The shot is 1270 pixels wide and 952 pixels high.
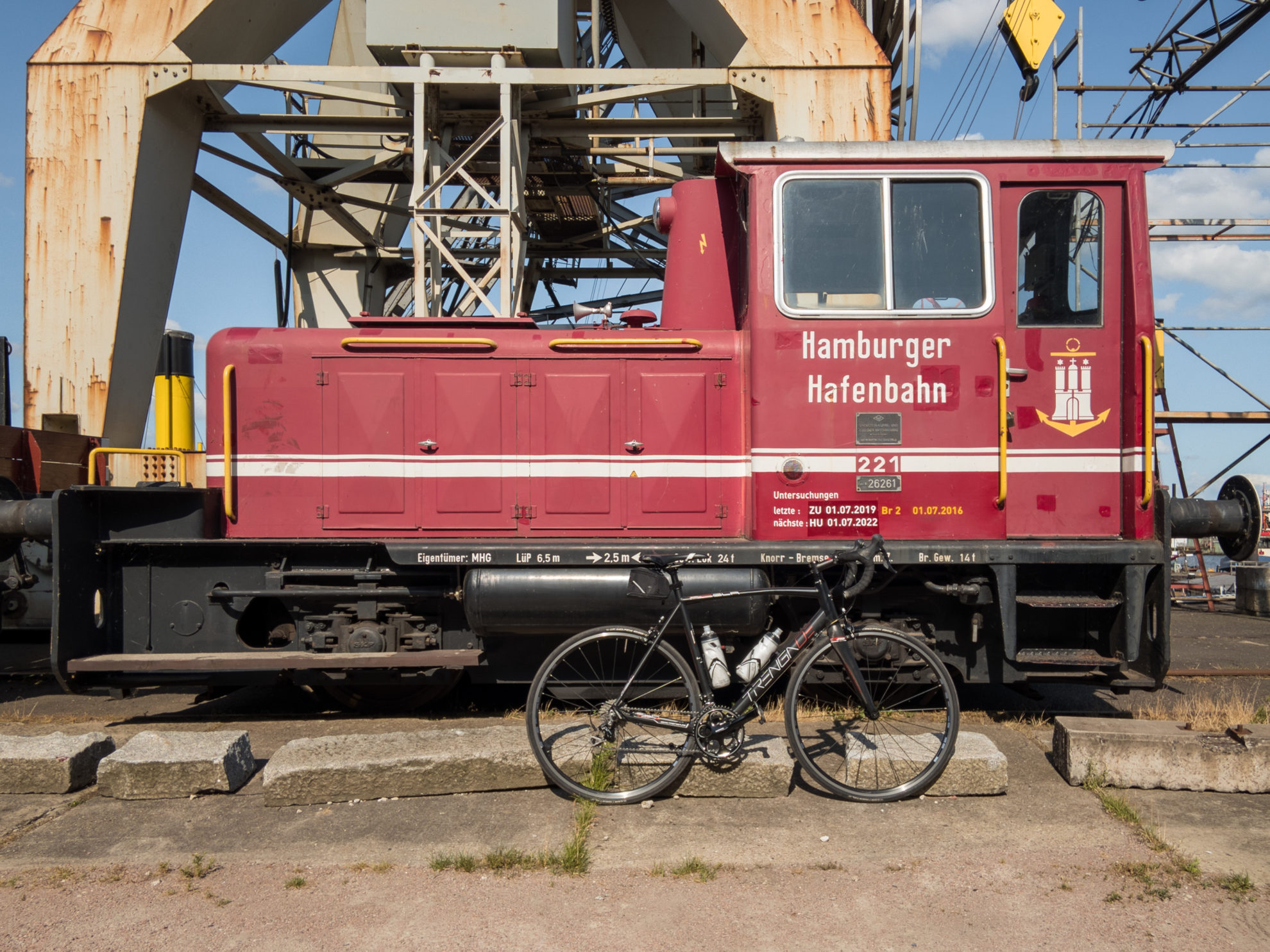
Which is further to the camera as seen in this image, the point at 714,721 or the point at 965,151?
the point at 965,151

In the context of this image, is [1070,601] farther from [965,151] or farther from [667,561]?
[965,151]

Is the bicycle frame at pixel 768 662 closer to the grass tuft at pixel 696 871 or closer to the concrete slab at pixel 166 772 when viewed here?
the grass tuft at pixel 696 871

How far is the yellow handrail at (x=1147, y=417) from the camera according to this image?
186 inches

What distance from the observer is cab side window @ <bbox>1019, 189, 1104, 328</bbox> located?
493 cm

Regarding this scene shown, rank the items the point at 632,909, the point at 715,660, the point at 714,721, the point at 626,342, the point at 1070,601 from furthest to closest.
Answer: the point at 626,342 < the point at 1070,601 < the point at 715,660 < the point at 714,721 < the point at 632,909

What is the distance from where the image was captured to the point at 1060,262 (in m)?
4.95

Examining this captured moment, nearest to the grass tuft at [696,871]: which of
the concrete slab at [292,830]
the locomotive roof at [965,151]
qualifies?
the concrete slab at [292,830]

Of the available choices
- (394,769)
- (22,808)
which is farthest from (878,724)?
(22,808)

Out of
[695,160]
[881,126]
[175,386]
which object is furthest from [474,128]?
[175,386]

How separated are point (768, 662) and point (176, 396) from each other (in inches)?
186

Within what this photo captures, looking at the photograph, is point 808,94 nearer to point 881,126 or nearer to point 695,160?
point 881,126

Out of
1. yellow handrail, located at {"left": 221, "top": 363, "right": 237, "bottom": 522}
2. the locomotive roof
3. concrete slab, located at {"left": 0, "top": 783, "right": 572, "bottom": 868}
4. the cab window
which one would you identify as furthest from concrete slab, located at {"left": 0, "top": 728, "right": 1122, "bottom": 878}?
the locomotive roof

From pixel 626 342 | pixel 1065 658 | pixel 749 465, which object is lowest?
pixel 1065 658

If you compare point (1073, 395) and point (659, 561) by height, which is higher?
point (1073, 395)
